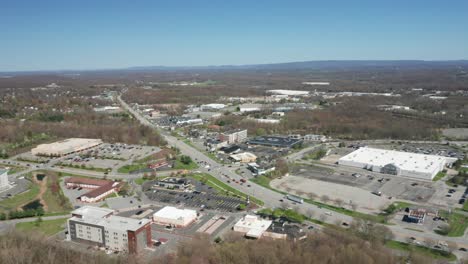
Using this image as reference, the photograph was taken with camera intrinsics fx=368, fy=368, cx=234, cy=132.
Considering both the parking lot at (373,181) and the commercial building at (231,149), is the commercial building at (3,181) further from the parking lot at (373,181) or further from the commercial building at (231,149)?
the parking lot at (373,181)

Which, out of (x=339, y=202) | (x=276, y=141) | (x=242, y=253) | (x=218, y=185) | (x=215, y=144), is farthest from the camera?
(x=276, y=141)

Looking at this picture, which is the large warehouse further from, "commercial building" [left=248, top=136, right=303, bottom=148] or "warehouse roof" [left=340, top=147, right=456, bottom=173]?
"commercial building" [left=248, top=136, right=303, bottom=148]

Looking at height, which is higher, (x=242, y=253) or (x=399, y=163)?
(x=242, y=253)

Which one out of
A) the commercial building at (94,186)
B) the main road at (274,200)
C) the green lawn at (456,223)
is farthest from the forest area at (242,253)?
the commercial building at (94,186)

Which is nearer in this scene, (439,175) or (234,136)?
(439,175)

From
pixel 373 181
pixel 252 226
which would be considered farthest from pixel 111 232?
pixel 373 181

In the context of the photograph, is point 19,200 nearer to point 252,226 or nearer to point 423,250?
point 252,226
